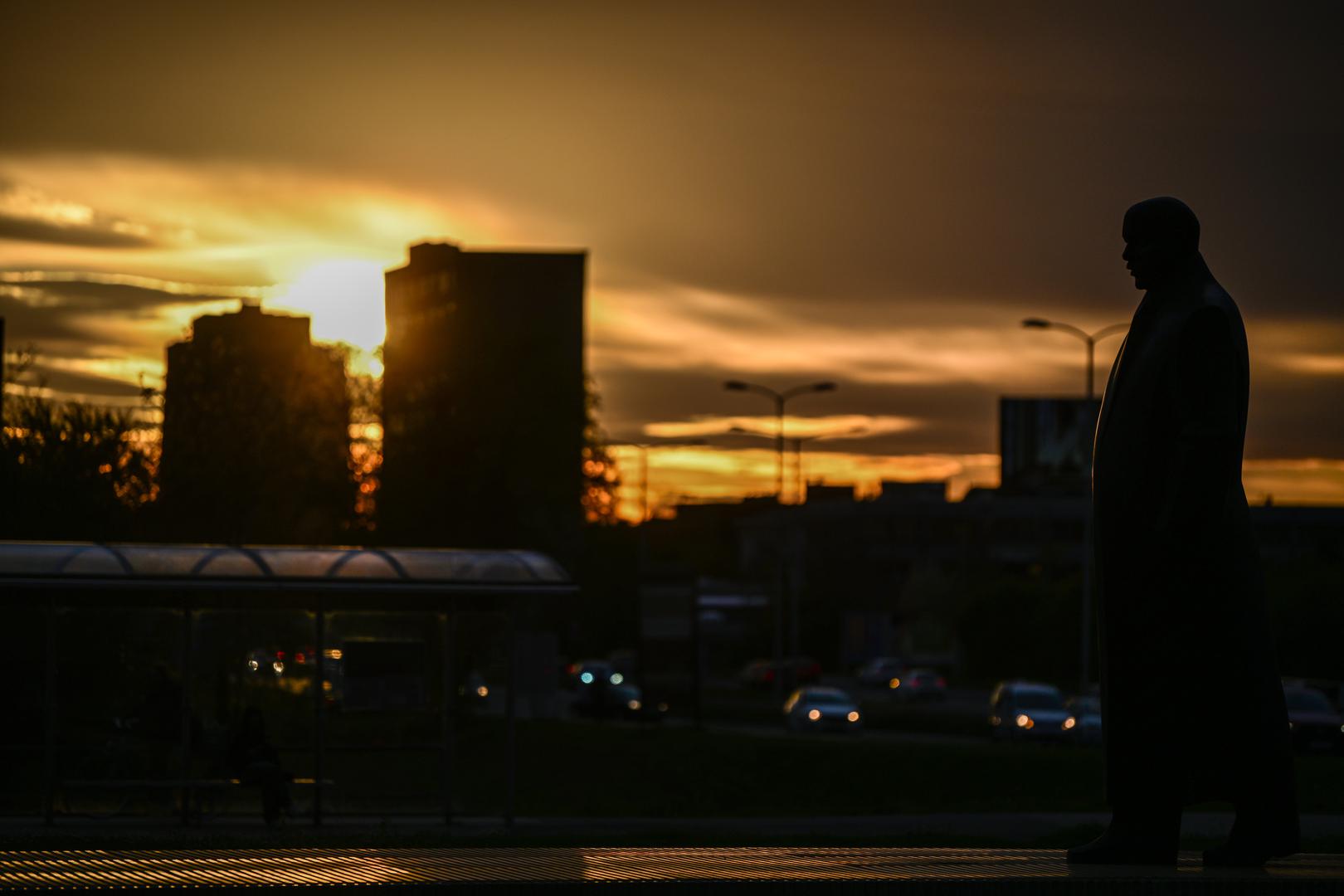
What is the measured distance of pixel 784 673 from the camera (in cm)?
8800

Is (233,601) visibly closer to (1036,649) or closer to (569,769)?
(569,769)

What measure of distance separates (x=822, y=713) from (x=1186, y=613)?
37.9 metres

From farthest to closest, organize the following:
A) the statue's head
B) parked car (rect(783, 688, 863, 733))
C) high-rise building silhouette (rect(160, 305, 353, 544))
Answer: parked car (rect(783, 688, 863, 733)) < high-rise building silhouette (rect(160, 305, 353, 544)) < the statue's head

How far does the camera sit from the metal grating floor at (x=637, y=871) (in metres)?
9.57

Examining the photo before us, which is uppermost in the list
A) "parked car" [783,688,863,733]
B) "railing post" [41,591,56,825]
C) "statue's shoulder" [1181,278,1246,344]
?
"statue's shoulder" [1181,278,1246,344]

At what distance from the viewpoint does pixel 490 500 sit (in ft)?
175

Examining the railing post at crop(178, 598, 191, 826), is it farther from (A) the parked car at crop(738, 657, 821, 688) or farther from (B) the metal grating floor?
(A) the parked car at crop(738, 657, 821, 688)

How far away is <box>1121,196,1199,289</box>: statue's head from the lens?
11.1 m

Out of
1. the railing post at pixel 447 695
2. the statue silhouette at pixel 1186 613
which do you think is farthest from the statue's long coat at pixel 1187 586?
the railing post at pixel 447 695

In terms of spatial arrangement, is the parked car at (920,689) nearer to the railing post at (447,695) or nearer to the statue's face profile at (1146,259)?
the railing post at (447,695)

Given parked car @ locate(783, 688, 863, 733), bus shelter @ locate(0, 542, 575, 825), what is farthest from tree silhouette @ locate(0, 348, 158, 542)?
parked car @ locate(783, 688, 863, 733)

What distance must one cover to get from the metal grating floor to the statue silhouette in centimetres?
37

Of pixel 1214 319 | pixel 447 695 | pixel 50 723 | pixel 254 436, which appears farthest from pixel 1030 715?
pixel 1214 319

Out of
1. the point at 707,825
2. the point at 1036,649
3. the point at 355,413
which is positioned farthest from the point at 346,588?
the point at 1036,649
